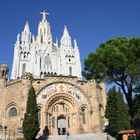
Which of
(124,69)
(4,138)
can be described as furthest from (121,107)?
(4,138)

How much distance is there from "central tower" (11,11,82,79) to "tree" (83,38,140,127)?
185 feet

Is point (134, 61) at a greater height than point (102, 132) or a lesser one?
greater

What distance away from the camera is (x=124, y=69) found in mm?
22500

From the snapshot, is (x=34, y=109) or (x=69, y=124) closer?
(x=34, y=109)

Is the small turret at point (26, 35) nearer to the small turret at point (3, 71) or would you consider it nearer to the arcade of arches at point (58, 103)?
the small turret at point (3, 71)

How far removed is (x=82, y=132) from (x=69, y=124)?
2.21m

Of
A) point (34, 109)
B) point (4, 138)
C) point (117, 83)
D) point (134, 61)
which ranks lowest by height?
point (4, 138)

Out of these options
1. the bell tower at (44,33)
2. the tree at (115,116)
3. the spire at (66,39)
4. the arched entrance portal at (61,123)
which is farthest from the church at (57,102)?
the bell tower at (44,33)

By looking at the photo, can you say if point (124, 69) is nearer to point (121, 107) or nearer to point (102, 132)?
point (121, 107)

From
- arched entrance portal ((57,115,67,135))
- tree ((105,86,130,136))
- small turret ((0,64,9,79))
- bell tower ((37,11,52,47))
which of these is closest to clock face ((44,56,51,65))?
bell tower ((37,11,52,47))

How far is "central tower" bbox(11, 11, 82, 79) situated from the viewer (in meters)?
81.9

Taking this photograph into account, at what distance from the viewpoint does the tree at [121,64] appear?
21.8m

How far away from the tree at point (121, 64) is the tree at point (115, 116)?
212 inches

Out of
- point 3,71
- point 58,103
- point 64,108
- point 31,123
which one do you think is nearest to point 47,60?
point 3,71
